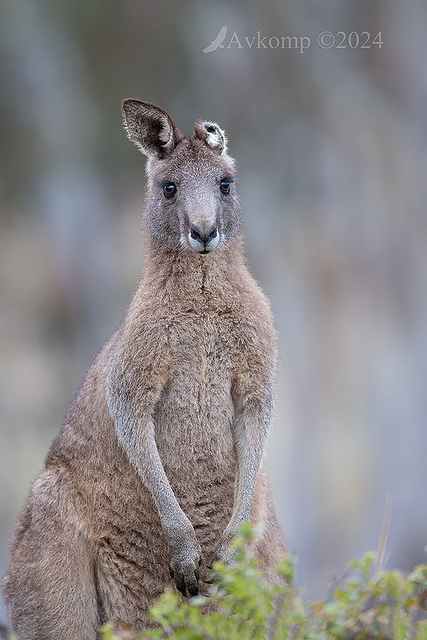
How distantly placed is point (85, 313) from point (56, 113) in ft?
7.54

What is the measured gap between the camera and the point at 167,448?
4.39m

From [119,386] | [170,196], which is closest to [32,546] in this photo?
[119,386]

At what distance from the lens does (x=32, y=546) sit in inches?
175

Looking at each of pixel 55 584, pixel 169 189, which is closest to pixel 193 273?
pixel 169 189

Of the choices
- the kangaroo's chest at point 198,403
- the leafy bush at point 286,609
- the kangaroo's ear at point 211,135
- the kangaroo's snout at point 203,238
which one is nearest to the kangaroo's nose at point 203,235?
the kangaroo's snout at point 203,238

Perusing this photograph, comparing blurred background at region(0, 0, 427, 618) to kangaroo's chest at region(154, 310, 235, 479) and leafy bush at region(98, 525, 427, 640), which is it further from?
leafy bush at region(98, 525, 427, 640)

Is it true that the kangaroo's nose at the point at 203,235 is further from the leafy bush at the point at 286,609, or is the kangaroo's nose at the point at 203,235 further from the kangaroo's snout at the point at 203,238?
the leafy bush at the point at 286,609

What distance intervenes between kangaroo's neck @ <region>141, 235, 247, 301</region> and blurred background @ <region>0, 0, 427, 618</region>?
5.86m

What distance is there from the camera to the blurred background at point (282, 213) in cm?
1006

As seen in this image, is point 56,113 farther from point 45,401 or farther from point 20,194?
point 45,401

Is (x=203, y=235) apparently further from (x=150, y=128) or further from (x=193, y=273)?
(x=150, y=128)

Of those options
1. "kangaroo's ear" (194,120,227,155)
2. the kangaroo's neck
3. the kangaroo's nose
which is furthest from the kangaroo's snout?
"kangaroo's ear" (194,120,227,155)

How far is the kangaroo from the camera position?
4270 mm

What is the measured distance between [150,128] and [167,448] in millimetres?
1577
